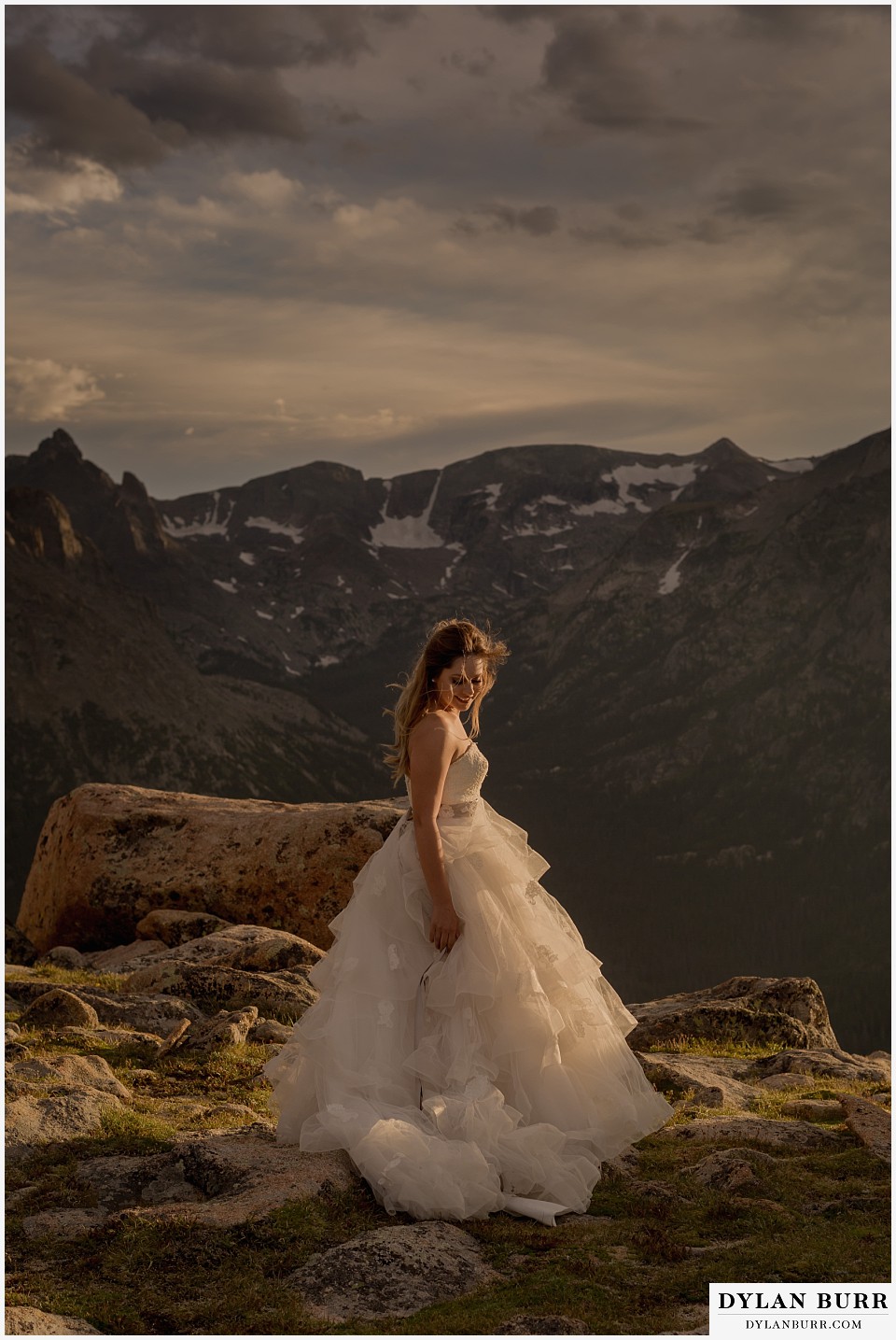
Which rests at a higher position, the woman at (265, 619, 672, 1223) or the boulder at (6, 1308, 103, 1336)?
the woman at (265, 619, 672, 1223)

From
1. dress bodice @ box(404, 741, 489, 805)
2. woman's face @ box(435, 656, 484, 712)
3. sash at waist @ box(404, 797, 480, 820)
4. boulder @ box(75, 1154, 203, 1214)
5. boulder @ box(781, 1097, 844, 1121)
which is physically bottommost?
boulder @ box(781, 1097, 844, 1121)

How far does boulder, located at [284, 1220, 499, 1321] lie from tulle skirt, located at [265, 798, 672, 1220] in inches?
23.3

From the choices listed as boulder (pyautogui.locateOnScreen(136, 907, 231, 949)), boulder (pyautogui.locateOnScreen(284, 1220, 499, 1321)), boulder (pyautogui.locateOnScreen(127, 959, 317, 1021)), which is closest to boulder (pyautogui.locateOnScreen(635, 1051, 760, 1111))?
boulder (pyautogui.locateOnScreen(127, 959, 317, 1021))

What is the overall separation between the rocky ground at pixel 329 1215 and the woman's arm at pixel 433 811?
1.81m

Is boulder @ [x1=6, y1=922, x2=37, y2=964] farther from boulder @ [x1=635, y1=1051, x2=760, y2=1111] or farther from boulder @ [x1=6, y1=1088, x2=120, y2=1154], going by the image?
boulder @ [x1=635, y1=1051, x2=760, y2=1111]

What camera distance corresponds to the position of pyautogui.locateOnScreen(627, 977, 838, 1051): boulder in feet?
47.1

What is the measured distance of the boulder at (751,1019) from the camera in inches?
566

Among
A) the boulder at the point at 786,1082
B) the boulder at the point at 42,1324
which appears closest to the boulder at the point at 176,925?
the boulder at the point at 786,1082

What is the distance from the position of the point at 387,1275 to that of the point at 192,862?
14555 mm

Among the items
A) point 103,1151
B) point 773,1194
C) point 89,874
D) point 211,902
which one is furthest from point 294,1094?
point 89,874

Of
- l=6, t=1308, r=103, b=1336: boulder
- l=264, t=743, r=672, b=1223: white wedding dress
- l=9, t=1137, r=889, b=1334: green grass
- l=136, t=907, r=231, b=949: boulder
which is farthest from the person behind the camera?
l=136, t=907, r=231, b=949: boulder

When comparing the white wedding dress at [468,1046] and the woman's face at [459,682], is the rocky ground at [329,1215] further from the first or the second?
the woman's face at [459,682]

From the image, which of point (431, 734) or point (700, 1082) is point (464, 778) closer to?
point (431, 734)

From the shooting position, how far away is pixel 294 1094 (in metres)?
8.71
